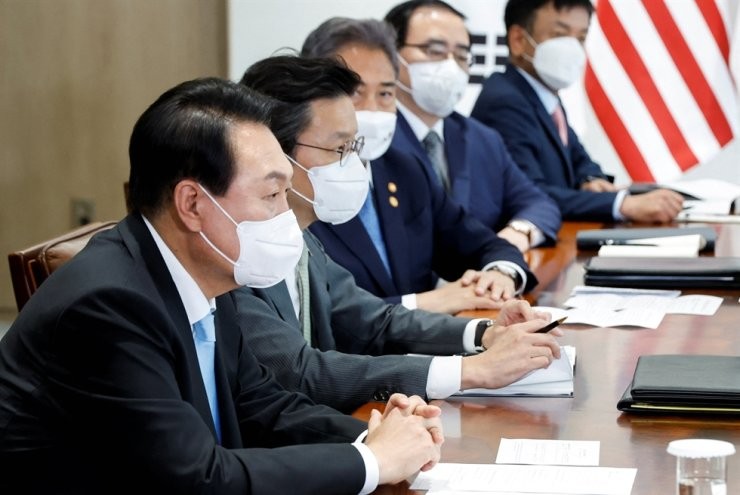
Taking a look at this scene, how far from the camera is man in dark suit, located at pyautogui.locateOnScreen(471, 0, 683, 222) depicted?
4.90 metres

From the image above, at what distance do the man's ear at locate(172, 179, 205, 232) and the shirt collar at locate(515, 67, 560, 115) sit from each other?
3547mm

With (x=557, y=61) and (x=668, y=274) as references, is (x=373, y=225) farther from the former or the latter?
(x=557, y=61)

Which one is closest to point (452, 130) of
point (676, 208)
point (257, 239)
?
point (676, 208)

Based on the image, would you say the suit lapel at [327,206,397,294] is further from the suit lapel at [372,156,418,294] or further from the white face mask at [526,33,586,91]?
the white face mask at [526,33,586,91]

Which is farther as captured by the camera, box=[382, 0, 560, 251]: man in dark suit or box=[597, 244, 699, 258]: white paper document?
box=[382, 0, 560, 251]: man in dark suit

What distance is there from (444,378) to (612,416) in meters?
0.33

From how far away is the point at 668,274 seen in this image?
133 inches

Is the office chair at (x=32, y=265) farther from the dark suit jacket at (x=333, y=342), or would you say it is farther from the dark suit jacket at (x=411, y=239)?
the dark suit jacket at (x=411, y=239)

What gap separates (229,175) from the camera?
1.97m

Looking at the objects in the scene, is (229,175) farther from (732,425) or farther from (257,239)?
(732,425)

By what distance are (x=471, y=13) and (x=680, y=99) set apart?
4.09 feet

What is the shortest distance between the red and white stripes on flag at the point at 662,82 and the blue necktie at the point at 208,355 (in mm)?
4943

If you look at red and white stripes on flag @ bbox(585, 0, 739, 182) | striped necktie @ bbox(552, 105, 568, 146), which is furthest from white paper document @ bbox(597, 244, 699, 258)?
red and white stripes on flag @ bbox(585, 0, 739, 182)

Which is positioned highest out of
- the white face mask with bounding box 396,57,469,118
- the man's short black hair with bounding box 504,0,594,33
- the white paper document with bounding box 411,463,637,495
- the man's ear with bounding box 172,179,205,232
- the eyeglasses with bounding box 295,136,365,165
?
the man's short black hair with bounding box 504,0,594,33
